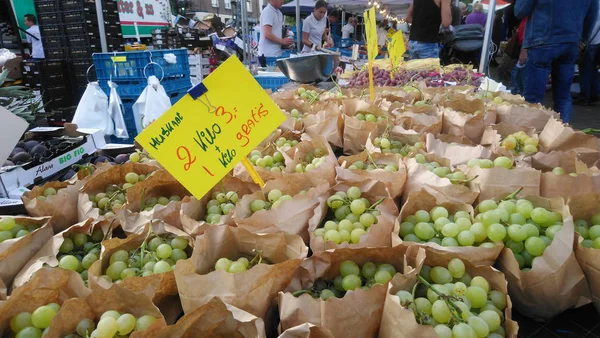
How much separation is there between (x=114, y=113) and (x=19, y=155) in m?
2.24

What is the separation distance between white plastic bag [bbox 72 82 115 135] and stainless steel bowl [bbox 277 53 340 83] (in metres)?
1.87

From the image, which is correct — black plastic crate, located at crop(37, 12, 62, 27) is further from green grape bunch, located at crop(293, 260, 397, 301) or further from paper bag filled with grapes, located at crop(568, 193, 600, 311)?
paper bag filled with grapes, located at crop(568, 193, 600, 311)

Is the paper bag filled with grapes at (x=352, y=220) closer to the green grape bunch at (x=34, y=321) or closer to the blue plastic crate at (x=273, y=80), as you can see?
the green grape bunch at (x=34, y=321)

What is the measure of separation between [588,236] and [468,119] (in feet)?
3.24

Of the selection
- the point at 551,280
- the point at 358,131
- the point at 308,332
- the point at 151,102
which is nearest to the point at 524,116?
the point at 358,131

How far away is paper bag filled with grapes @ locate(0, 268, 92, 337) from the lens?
36.6 inches

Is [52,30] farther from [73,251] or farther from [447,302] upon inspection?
[447,302]

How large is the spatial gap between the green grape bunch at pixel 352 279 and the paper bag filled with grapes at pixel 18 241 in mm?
889

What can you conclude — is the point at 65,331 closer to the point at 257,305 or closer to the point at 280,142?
the point at 257,305

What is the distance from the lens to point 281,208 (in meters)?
1.26

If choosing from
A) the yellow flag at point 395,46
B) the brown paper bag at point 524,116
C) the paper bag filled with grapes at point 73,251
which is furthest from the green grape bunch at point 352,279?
the yellow flag at point 395,46

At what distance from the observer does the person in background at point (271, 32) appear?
5535 mm

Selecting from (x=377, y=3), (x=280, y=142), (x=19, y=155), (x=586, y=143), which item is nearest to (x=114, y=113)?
(x=19, y=155)

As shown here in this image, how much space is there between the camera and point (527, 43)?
137 inches
